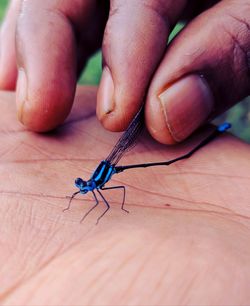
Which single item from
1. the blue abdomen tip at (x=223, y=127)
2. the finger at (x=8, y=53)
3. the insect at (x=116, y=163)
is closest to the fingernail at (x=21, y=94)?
the insect at (x=116, y=163)

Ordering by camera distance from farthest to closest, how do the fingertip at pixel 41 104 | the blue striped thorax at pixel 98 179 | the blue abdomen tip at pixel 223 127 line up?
the blue abdomen tip at pixel 223 127
the fingertip at pixel 41 104
the blue striped thorax at pixel 98 179

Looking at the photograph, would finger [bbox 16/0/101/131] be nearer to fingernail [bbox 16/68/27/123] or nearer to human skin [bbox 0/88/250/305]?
fingernail [bbox 16/68/27/123]

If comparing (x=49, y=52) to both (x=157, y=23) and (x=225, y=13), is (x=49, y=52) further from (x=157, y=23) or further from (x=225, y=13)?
(x=225, y=13)

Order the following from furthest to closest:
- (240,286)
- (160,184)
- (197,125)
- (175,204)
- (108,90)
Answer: (197,125), (108,90), (160,184), (175,204), (240,286)

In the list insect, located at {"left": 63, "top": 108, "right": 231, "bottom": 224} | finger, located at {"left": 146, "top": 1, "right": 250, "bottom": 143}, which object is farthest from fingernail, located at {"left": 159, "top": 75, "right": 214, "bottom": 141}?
insect, located at {"left": 63, "top": 108, "right": 231, "bottom": 224}

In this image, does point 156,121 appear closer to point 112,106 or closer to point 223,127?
point 112,106

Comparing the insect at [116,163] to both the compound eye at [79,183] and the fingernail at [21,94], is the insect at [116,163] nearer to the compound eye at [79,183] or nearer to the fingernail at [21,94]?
the compound eye at [79,183]

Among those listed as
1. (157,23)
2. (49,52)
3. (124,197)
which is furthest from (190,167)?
(49,52)
